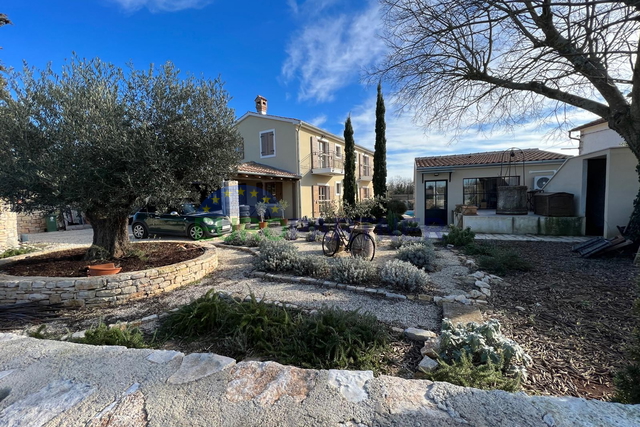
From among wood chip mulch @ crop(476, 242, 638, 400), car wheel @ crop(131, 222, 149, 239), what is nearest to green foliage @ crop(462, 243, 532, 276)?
wood chip mulch @ crop(476, 242, 638, 400)

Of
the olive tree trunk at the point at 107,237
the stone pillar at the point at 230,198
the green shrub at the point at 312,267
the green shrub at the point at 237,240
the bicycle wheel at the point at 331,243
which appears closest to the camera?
the green shrub at the point at 312,267

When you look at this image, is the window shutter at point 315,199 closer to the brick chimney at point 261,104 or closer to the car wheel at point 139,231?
the brick chimney at point 261,104

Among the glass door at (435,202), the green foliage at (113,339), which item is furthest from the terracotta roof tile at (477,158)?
the green foliage at (113,339)

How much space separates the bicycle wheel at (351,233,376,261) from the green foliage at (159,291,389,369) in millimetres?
3015

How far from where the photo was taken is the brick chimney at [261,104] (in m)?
16.9

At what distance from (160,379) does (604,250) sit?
834 cm

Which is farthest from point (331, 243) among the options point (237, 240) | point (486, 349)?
point (486, 349)

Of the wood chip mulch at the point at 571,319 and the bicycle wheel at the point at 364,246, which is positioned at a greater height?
the bicycle wheel at the point at 364,246

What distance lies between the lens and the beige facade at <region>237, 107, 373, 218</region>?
15.8 m

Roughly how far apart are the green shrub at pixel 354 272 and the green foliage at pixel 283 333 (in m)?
1.54

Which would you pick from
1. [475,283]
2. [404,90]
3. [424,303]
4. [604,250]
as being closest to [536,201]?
[604,250]

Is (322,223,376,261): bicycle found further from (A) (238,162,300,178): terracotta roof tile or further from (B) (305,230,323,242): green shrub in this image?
(A) (238,162,300,178): terracotta roof tile

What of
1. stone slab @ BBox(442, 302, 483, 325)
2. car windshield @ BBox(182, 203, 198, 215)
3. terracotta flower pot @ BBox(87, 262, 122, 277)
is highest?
car windshield @ BBox(182, 203, 198, 215)

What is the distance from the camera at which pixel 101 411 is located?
4.54 ft
